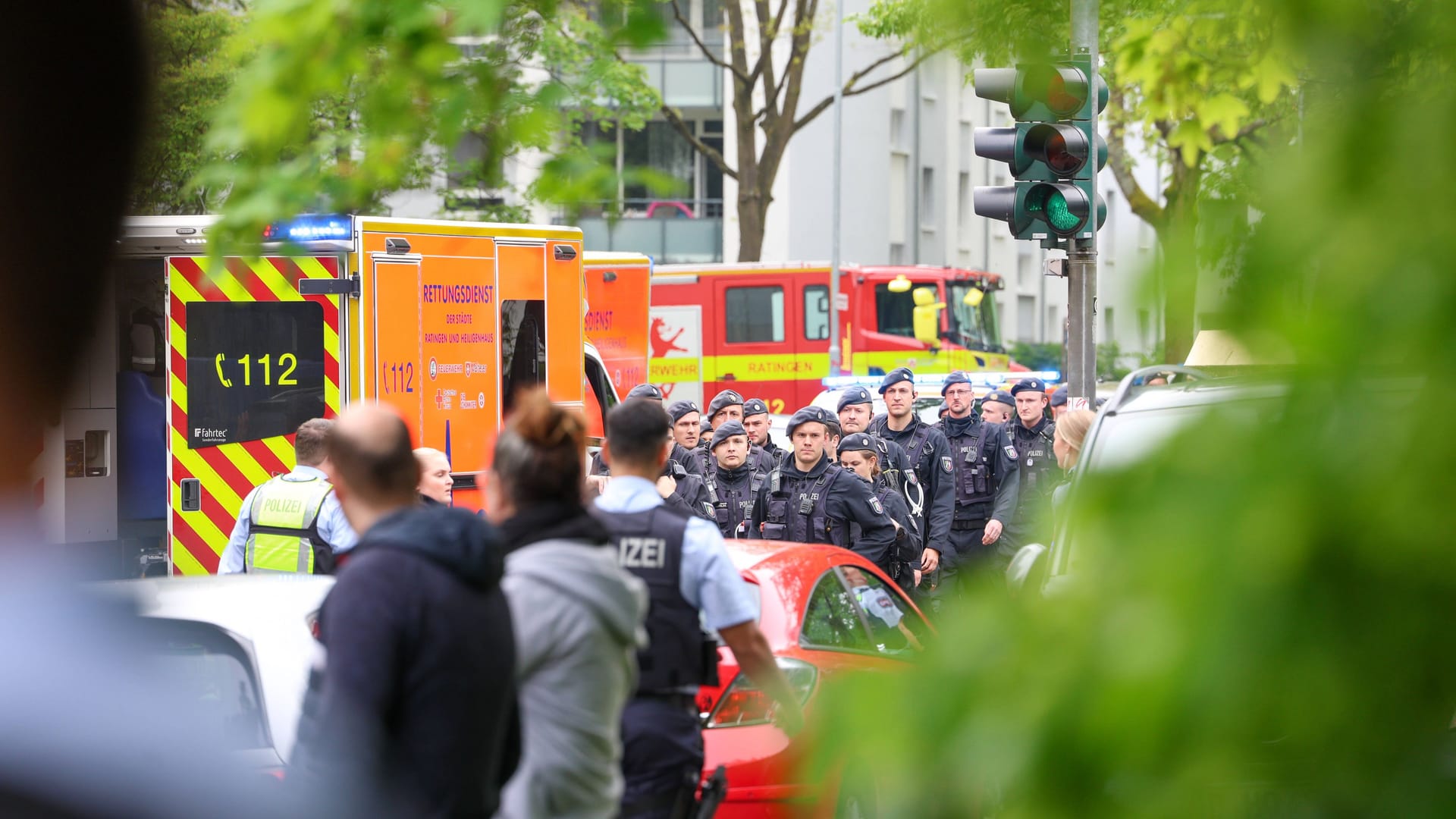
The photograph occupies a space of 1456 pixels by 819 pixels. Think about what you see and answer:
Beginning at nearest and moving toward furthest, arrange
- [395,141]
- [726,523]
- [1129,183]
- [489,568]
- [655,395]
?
[395,141], [489,568], [726,523], [655,395], [1129,183]

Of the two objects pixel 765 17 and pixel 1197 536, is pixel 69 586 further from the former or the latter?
pixel 765 17

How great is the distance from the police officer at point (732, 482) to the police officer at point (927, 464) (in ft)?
3.53

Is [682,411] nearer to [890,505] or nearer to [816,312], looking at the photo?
[890,505]

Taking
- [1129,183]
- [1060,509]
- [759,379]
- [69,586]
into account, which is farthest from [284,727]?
[1129,183]

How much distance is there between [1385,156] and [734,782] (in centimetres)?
430

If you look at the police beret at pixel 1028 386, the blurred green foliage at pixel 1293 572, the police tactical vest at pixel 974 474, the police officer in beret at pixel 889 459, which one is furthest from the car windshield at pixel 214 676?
the police beret at pixel 1028 386

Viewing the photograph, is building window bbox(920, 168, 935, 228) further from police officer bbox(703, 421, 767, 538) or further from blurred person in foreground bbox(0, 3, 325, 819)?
blurred person in foreground bbox(0, 3, 325, 819)

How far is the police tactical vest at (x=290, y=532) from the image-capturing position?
671 centimetres

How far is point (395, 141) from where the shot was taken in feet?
6.40

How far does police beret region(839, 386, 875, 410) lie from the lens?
424 inches

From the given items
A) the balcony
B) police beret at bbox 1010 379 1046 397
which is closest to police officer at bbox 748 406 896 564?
police beret at bbox 1010 379 1046 397

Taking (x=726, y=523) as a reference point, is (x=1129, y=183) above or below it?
above

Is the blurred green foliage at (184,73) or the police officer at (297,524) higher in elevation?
the blurred green foliage at (184,73)

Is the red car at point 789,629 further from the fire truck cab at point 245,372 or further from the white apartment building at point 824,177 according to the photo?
the white apartment building at point 824,177
